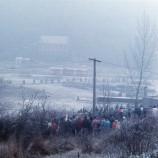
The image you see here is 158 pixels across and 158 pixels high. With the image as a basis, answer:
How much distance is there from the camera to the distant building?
209 feet

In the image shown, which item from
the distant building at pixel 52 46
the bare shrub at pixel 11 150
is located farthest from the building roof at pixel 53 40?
the bare shrub at pixel 11 150

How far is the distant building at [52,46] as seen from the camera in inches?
2511

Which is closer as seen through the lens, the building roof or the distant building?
the distant building

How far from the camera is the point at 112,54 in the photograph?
2586 inches

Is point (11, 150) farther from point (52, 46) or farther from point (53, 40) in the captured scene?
point (53, 40)

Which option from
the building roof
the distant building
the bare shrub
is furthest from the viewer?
the building roof

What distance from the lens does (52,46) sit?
209 feet

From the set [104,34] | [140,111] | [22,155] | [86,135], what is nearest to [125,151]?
[22,155]

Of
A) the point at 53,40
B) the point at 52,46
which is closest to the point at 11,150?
the point at 52,46

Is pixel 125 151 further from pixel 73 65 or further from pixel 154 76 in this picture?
pixel 73 65

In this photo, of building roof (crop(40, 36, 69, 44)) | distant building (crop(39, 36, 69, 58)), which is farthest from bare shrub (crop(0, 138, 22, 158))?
building roof (crop(40, 36, 69, 44))

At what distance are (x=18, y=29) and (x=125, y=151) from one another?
7097 centimetres

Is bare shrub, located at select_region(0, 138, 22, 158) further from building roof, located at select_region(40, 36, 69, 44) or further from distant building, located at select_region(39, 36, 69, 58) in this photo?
building roof, located at select_region(40, 36, 69, 44)

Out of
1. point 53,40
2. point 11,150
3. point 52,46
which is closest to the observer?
point 11,150
